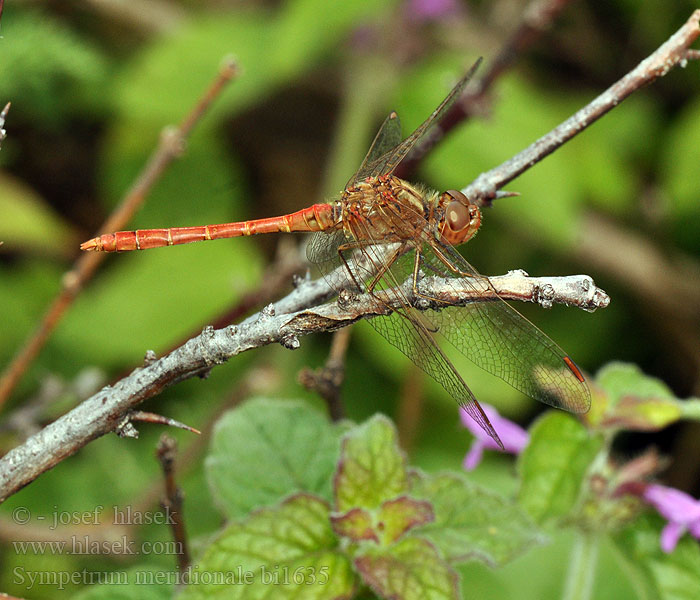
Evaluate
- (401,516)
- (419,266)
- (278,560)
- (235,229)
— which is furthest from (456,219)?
(278,560)

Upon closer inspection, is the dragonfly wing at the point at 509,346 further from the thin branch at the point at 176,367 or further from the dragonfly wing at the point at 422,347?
the thin branch at the point at 176,367

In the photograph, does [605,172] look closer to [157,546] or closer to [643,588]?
[643,588]

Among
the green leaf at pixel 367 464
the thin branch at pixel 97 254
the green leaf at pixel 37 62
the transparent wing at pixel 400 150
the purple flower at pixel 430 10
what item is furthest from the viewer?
the purple flower at pixel 430 10

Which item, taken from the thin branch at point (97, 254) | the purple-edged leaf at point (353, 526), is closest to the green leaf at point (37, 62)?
the thin branch at point (97, 254)

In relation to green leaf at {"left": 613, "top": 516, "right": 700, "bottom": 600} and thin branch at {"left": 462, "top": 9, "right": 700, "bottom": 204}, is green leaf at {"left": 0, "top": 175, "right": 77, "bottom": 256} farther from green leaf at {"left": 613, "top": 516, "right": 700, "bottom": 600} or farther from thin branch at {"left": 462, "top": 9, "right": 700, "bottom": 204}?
green leaf at {"left": 613, "top": 516, "right": 700, "bottom": 600}

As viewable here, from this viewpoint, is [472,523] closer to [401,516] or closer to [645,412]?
[401,516]

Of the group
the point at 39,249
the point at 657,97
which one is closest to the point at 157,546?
the point at 39,249

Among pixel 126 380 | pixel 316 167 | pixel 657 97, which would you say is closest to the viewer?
pixel 126 380
